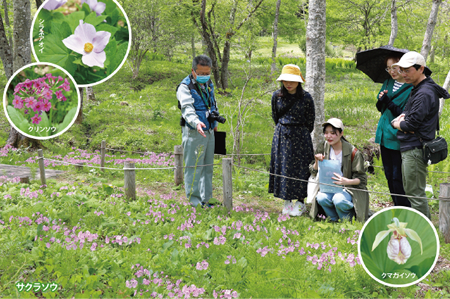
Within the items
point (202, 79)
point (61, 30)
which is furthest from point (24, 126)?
point (202, 79)

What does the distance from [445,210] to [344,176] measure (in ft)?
3.82

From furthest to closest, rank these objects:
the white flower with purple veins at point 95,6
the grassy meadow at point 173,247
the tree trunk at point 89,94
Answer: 1. the tree trunk at point 89,94
2. the grassy meadow at point 173,247
3. the white flower with purple veins at point 95,6

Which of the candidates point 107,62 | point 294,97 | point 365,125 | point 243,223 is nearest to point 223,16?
point 365,125

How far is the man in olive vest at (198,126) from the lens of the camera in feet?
14.6

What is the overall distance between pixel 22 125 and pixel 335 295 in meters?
2.91

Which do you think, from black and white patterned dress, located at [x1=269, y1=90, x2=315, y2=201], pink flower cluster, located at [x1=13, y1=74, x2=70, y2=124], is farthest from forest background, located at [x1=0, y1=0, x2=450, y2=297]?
pink flower cluster, located at [x1=13, y1=74, x2=70, y2=124]

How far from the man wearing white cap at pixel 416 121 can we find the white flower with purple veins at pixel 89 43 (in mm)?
2981

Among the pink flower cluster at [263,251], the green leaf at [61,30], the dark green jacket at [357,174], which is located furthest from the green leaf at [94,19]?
the dark green jacket at [357,174]

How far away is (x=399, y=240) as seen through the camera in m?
2.19

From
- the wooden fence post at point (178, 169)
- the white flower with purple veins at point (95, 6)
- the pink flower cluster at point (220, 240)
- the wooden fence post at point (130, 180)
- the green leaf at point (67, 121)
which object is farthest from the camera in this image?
the wooden fence post at point (178, 169)

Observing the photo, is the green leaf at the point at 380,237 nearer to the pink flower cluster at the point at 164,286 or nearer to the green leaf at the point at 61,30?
the pink flower cluster at the point at 164,286

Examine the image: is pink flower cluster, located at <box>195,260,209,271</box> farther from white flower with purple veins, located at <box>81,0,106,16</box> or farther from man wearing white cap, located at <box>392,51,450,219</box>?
man wearing white cap, located at <box>392,51,450,219</box>

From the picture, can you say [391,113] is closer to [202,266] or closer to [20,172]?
[202,266]

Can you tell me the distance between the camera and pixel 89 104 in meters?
13.7
